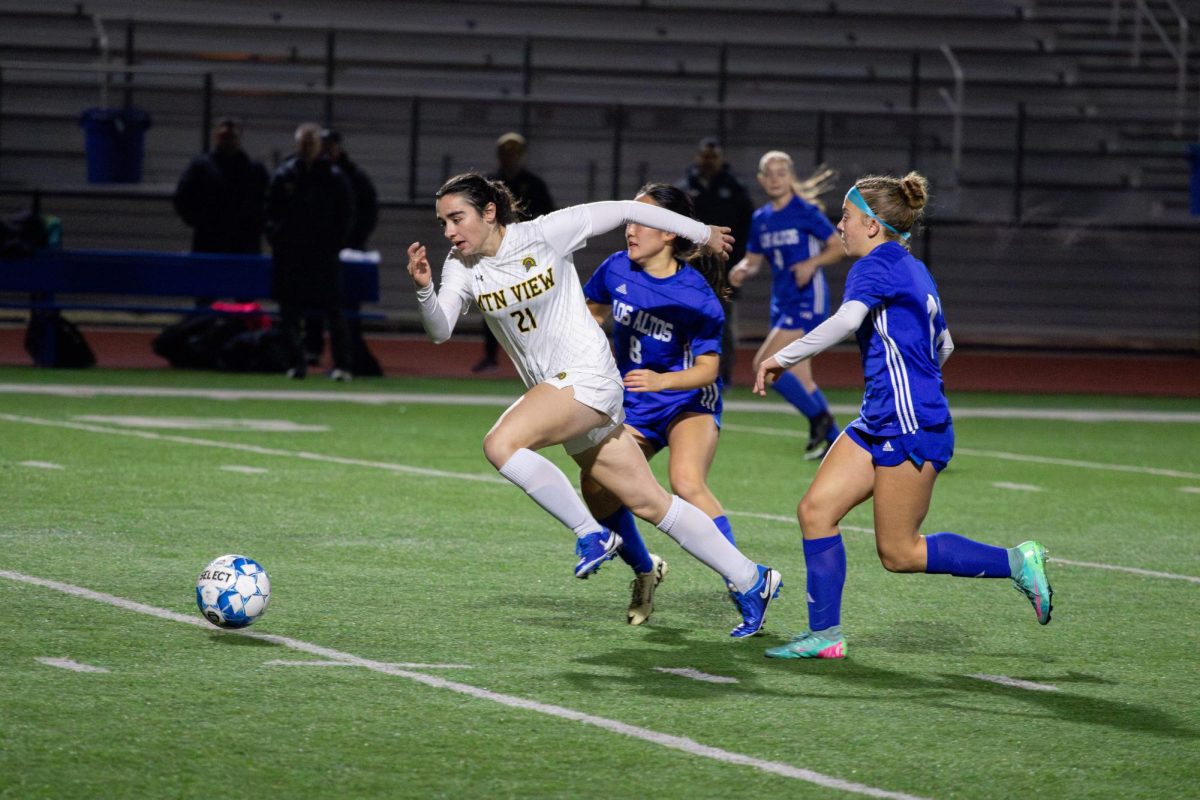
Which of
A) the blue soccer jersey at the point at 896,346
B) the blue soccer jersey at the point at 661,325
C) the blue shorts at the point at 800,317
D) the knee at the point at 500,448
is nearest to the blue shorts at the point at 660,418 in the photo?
the blue soccer jersey at the point at 661,325

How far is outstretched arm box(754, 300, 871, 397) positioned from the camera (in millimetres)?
5832

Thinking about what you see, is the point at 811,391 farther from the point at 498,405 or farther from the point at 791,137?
the point at 791,137

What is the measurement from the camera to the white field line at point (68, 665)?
18.4ft

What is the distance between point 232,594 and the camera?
6.20m

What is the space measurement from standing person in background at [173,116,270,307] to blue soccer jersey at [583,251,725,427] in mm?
11043

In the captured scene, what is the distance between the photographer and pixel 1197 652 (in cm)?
650

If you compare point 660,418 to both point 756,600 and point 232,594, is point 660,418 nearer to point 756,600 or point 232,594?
point 756,600

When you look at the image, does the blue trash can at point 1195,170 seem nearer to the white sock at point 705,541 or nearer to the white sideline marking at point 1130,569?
the white sideline marking at point 1130,569

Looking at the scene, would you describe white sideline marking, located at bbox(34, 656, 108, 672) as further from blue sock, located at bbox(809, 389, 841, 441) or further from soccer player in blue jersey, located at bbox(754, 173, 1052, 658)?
blue sock, located at bbox(809, 389, 841, 441)

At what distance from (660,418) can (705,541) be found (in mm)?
Answer: 1039

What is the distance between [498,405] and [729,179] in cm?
326

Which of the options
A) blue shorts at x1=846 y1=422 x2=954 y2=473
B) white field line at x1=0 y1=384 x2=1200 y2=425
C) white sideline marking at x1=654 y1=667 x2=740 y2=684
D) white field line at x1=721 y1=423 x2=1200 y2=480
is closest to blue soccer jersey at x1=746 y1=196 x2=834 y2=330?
white field line at x1=721 y1=423 x2=1200 y2=480

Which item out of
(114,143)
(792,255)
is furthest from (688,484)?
(114,143)

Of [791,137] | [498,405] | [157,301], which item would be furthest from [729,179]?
[157,301]
